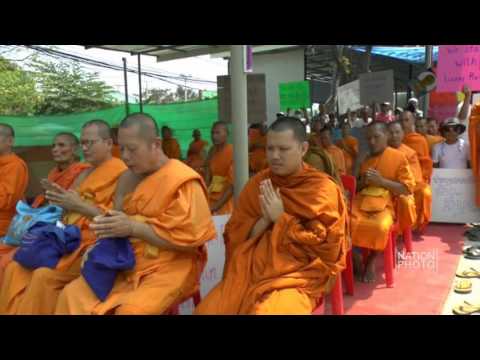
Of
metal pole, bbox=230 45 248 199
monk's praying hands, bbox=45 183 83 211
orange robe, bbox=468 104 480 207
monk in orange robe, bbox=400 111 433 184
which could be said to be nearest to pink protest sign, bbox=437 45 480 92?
orange robe, bbox=468 104 480 207

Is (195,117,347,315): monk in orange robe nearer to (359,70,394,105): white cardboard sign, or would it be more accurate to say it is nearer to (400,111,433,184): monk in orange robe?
(400,111,433,184): monk in orange robe

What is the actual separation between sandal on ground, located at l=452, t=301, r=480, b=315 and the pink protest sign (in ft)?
11.7

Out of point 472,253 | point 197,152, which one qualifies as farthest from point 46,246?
point 197,152

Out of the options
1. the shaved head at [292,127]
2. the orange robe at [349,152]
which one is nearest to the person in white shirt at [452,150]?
the orange robe at [349,152]

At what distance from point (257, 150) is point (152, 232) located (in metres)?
4.59

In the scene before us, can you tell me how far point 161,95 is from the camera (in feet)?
54.5

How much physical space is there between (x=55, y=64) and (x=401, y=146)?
1086 centimetres

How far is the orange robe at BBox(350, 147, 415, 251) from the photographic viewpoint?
4.51m

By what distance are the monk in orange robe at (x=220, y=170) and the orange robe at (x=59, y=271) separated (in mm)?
1758

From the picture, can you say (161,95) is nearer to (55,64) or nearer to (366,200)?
(55,64)

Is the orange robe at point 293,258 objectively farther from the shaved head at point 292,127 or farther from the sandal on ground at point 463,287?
the sandal on ground at point 463,287

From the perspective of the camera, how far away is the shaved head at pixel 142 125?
9.01 ft

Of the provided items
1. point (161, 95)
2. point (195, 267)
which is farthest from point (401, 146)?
point (161, 95)

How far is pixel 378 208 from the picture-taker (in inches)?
185
